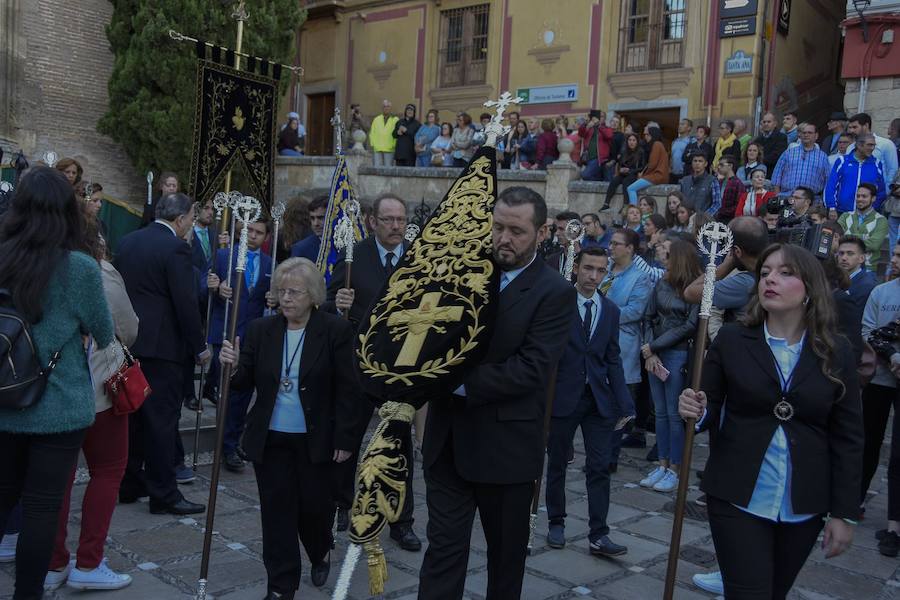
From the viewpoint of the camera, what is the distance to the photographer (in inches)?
223

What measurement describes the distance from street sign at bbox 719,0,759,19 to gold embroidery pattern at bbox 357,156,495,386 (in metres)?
16.7

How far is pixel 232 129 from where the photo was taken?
316 inches

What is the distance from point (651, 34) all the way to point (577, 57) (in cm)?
185

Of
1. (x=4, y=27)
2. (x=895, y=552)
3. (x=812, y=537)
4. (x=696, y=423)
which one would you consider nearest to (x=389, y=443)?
(x=696, y=423)

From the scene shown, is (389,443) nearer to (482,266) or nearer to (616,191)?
(482,266)

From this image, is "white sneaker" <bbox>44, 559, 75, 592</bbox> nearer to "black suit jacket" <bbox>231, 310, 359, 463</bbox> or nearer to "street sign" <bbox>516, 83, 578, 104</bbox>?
"black suit jacket" <bbox>231, 310, 359, 463</bbox>

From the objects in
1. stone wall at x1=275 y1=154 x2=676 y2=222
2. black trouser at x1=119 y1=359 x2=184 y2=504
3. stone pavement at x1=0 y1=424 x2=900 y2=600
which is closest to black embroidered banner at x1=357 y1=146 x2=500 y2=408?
stone pavement at x1=0 y1=424 x2=900 y2=600

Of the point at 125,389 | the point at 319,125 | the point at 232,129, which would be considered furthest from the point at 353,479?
the point at 319,125

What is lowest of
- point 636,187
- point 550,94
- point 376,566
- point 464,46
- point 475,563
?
point 475,563

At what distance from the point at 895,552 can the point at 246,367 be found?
4.25 m

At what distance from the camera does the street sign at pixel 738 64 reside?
18.4 metres

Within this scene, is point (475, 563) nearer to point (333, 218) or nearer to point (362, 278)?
point (362, 278)

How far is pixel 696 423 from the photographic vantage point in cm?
358

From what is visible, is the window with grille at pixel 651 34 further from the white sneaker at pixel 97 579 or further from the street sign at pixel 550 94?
the white sneaker at pixel 97 579
